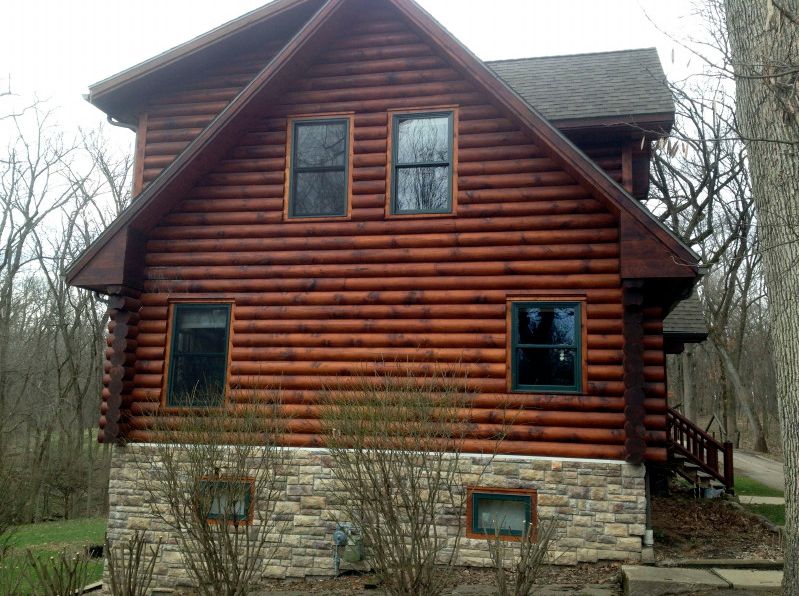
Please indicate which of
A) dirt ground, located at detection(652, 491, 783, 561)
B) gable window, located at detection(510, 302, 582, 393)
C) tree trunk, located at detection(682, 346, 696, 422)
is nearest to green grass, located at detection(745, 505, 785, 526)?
dirt ground, located at detection(652, 491, 783, 561)

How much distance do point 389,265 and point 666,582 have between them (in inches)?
217

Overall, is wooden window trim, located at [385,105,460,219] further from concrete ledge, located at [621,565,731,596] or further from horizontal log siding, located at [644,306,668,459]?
concrete ledge, located at [621,565,731,596]

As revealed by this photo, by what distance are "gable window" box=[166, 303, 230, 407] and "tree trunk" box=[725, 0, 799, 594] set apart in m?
Result: 7.50

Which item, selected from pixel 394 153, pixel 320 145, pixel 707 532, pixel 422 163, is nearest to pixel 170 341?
pixel 320 145

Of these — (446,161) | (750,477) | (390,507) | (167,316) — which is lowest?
(750,477)

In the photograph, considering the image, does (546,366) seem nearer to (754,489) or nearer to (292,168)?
(292,168)

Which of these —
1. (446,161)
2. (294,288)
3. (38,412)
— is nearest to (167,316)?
(294,288)

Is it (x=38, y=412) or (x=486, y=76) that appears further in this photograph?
(x=38, y=412)

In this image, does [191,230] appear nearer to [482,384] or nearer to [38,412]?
[482,384]

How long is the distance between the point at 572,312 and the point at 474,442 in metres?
2.29

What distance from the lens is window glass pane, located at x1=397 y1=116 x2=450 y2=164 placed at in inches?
422

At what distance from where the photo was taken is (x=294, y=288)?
10.7m

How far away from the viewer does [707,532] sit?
1112 centimetres

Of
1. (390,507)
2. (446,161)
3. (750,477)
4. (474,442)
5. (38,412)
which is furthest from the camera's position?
(38,412)
